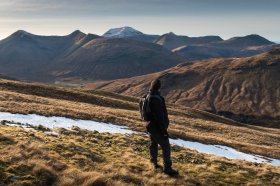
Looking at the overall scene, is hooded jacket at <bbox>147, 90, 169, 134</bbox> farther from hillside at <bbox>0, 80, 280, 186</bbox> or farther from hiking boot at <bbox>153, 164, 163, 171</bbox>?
hillside at <bbox>0, 80, 280, 186</bbox>

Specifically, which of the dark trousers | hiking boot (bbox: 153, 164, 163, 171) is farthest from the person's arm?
hiking boot (bbox: 153, 164, 163, 171)

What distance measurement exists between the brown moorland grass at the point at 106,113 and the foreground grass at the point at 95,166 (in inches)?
402

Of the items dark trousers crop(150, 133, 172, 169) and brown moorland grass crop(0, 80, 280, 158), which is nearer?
dark trousers crop(150, 133, 172, 169)

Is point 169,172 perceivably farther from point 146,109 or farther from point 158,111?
point 146,109

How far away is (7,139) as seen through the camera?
16000 mm

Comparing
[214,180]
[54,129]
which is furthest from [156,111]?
[54,129]

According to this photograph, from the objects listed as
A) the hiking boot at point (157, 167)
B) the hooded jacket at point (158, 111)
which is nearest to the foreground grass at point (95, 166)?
the hiking boot at point (157, 167)

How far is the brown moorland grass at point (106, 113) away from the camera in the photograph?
3166cm

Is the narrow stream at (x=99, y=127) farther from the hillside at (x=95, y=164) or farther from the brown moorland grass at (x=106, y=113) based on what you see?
the hillside at (x=95, y=164)

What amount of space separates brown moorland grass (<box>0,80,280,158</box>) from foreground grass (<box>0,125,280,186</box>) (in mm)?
10199

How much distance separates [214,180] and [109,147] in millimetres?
6316

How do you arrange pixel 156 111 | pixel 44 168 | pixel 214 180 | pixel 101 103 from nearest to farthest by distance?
pixel 44 168 → pixel 156 111 → pixel 214 180 → pixel 101 103

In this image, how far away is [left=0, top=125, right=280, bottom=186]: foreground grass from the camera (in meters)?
12.8

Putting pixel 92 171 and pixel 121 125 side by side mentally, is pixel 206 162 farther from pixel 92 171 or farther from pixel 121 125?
pixel 121 125
